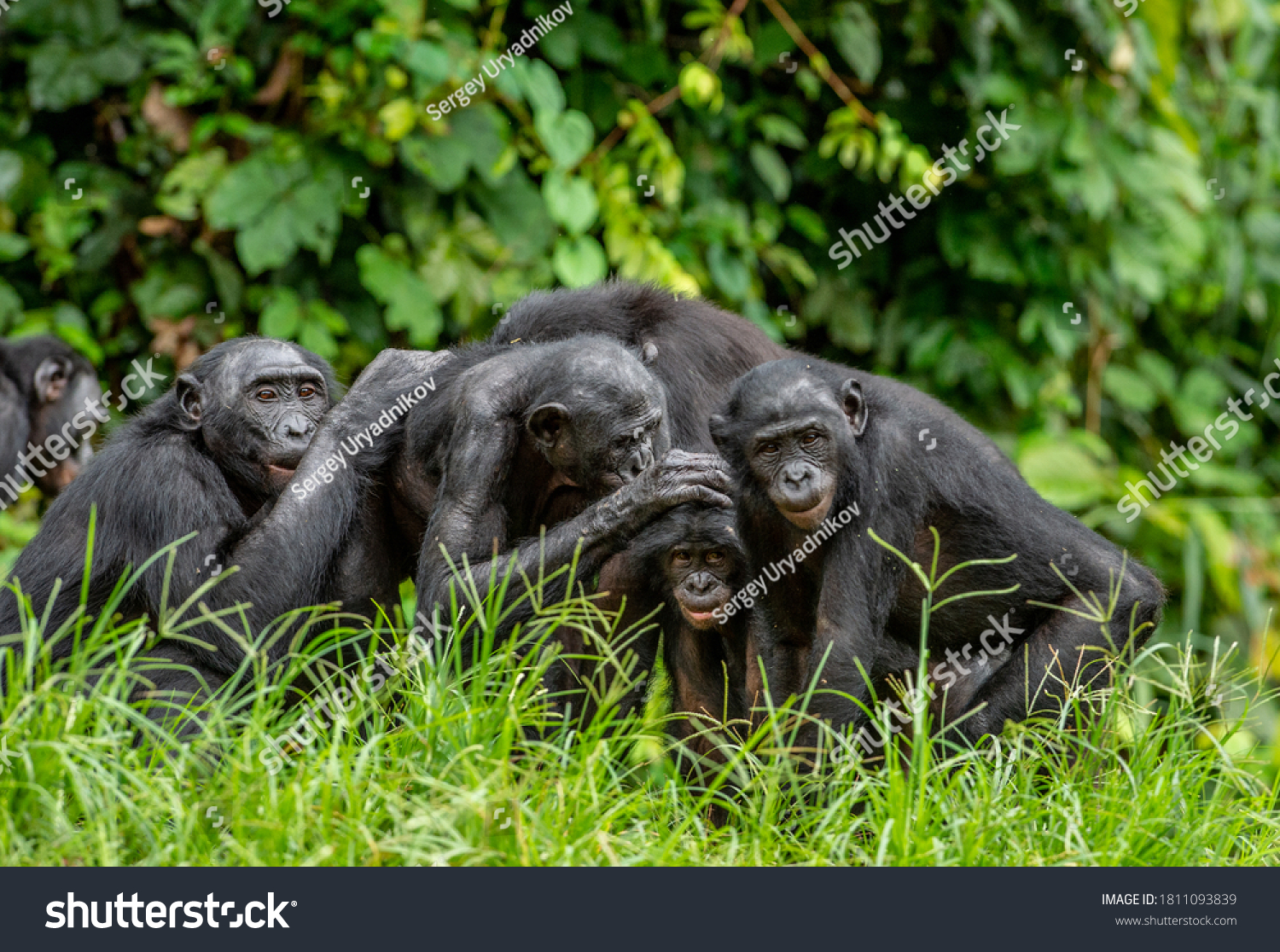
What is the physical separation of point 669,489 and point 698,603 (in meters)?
0.41

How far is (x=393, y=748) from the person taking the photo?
3.45m

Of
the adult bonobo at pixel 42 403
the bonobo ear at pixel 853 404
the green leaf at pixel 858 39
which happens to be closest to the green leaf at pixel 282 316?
the adult bonobo at pixel 42 403

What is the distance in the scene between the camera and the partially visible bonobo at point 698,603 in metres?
4.29

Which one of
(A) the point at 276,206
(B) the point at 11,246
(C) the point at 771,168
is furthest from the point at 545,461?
(B) the point at 11,246

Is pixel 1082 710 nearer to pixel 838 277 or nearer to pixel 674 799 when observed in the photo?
pixel 674 799

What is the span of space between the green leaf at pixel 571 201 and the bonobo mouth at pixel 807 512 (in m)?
3.63

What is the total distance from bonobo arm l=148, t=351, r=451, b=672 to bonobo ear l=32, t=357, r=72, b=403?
3.67m

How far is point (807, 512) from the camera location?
4.08 meters

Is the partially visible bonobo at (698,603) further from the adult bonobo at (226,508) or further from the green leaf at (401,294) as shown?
the green leaf at (401,294)

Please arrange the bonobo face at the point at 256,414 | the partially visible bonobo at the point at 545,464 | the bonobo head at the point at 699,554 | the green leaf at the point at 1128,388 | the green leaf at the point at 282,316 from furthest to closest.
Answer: the green leaf at the point at 1128,388 → the green leaf at the point at 282,316 → the bonobo face at the point at 256,414 → the bonobo head at the point at 699,554 → the partially visible bonobo at the point at 545,464

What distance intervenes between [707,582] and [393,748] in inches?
48.5

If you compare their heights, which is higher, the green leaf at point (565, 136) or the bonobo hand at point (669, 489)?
the green leaf at point (565, 136)

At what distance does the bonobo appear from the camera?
416 cm

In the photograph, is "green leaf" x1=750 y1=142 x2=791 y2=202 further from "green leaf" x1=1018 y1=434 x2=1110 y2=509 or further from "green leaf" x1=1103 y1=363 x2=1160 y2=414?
"green leaf" x1=1103 y1=363 x2=1160 y2=414
